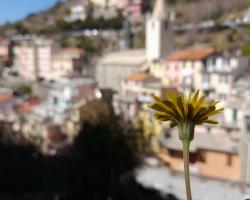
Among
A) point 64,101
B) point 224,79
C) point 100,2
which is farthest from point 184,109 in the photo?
point 100,2

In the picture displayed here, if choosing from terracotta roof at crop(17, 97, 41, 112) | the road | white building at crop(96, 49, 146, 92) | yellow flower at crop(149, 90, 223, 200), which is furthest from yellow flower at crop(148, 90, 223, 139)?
white building at crop(96, 49, 146, 92)

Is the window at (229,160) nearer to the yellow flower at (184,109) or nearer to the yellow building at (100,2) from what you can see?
→ the yellow flower at (184,109)

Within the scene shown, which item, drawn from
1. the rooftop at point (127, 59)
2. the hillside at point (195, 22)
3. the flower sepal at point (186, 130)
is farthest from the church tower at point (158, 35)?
the flower sepal at point (186, 130)

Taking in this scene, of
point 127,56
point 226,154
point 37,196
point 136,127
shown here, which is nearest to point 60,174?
point 37,196

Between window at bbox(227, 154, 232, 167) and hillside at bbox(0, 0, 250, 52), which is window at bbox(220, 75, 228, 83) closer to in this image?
window at bbox(227, 154, 232, 167)

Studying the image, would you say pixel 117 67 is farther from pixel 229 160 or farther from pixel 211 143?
pixel 229 160

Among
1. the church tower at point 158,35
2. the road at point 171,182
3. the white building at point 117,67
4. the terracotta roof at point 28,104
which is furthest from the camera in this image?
the church tower at point 158,35

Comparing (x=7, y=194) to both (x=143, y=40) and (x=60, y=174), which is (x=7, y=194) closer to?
(x=60, y=174)
